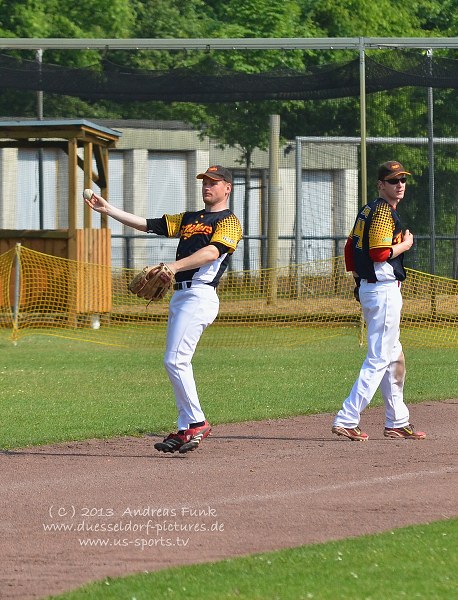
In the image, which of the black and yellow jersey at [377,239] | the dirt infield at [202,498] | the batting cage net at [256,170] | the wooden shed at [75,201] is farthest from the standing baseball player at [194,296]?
the wooden shed at [75,201]

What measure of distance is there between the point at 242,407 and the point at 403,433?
228cm

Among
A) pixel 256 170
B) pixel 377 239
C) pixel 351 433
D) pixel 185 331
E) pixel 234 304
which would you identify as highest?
pixel 256 170

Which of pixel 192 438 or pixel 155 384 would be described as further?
pixel 155 384

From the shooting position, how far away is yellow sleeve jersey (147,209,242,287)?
29.2 feet

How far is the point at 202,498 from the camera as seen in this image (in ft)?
24.2

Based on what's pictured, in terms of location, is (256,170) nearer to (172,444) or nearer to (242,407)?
(242,407)

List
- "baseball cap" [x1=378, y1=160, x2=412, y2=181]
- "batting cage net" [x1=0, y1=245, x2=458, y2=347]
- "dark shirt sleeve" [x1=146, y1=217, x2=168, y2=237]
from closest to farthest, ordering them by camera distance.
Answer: "dark shirt sleeve" [x1=146, y1=217, x2=168, y2=237], "baseball cap" [x1=378, y1=160, x2=412, y2=181], "batting cage net" [x1=0, y1=245, x2=458, y2=347]

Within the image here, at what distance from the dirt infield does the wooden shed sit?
34.9 ft


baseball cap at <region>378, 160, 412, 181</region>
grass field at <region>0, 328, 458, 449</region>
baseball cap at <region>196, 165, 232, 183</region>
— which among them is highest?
baseball cap at <region>378, 160, 412, 181</region>

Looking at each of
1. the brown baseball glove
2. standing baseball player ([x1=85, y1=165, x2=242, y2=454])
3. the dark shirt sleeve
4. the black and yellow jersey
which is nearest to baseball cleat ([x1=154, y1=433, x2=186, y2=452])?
standing baseball player ([x1=85, y1=165, x2=242, y2=454])

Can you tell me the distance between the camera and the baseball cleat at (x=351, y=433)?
30.8 feet

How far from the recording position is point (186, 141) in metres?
22.0

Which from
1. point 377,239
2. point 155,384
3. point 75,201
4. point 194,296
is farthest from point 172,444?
point 75,201

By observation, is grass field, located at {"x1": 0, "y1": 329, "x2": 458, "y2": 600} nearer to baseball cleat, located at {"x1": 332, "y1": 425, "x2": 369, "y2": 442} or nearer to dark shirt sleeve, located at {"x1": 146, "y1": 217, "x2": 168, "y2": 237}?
baseball cleat, located at {"x1": 332, "y1": 425, "x2": 369, "y2": 442}
